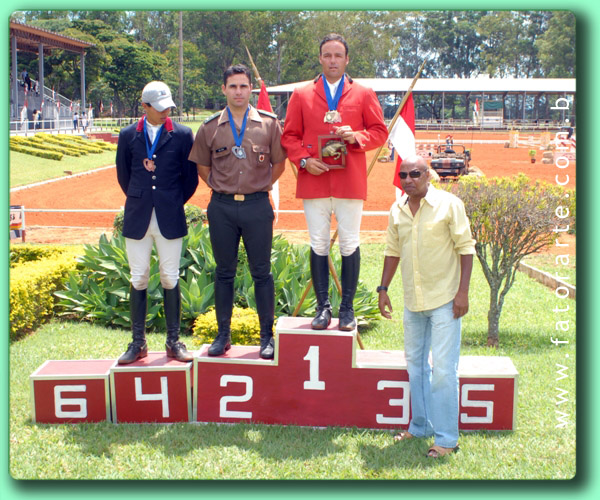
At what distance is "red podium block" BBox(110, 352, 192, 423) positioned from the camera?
18.3 ft

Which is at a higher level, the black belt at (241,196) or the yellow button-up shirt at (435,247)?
the black belt at (241,196)

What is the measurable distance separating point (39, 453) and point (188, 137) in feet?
8.40

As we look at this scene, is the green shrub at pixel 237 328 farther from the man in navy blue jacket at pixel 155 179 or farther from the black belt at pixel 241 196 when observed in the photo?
the black belt at pixel 241 196

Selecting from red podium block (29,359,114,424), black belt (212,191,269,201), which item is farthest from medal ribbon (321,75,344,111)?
red podium block (29,359,114,424)

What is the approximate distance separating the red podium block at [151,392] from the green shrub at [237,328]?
4.89ft

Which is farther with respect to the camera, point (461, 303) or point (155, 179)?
point (155, 179)

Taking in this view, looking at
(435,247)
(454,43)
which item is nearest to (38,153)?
(435,247)

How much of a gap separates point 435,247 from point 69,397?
3077 millimetres

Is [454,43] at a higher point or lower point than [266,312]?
higher

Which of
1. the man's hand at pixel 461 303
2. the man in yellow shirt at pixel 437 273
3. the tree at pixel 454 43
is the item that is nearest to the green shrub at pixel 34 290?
the man in yellow shirt at pixel 437 273

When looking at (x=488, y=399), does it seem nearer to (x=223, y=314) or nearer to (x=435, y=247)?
(x=435, y=247)

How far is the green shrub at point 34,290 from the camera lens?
7793 mm

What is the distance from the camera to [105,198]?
853 inches

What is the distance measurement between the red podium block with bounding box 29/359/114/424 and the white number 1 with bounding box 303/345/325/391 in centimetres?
158
